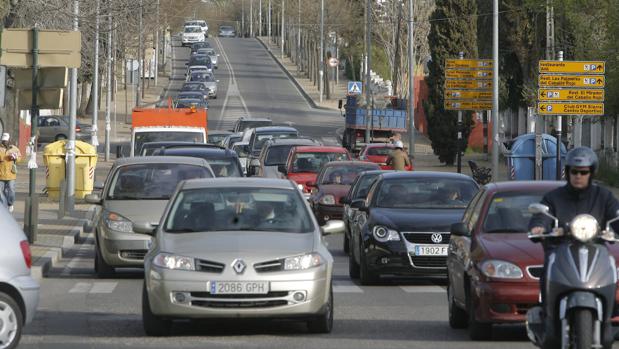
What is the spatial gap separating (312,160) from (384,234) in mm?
16118

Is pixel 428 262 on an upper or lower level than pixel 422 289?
upper

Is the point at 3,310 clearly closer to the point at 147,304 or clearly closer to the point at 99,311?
the point at 147,304

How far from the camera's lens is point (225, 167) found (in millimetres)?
26062

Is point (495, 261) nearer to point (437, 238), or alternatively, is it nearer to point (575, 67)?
point (437, 238)

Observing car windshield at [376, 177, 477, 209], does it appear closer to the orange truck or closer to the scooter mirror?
the scooter mirror

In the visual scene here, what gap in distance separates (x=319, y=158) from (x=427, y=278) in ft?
48.1

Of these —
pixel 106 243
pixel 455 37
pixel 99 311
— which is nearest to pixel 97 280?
pixel 106 243

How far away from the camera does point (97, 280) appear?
1953 centimetres

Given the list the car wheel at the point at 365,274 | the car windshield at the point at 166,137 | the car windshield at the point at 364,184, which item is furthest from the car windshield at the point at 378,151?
the car wheel at the point at 365,274

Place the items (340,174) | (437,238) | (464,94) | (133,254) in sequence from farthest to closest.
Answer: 1. (464,94)
2. (340,174)
3. (133,254)
4. (437,238)

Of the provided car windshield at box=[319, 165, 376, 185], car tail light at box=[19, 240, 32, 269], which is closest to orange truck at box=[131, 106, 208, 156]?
car windshield at box=[319, 165, 376, 185]

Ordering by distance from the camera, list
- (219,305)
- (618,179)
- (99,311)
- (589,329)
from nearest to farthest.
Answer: (589,329)
(219,305)
(99,311)
(618,179)

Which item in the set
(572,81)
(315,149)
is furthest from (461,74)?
(315,149)

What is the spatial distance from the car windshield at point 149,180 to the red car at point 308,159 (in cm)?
1242
